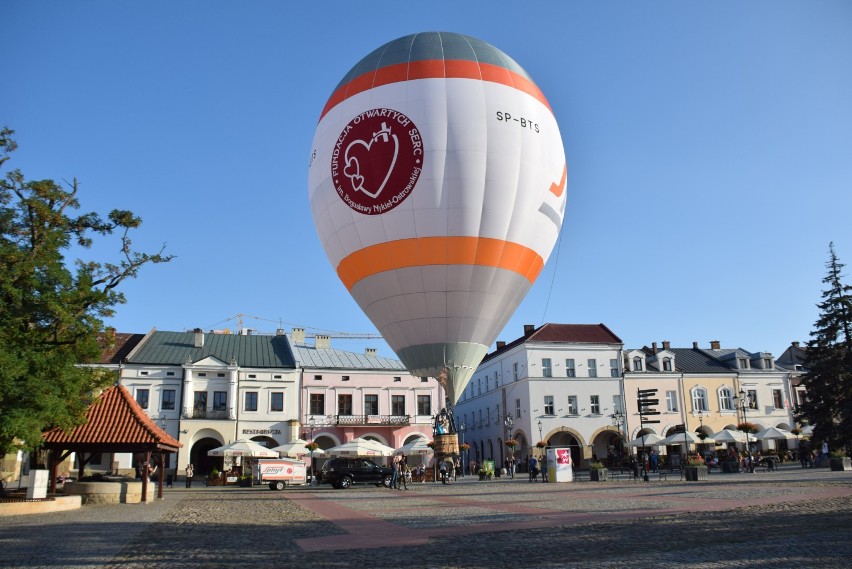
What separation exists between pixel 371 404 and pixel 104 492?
29.1 meters

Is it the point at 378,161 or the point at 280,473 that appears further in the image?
the point at 280,473

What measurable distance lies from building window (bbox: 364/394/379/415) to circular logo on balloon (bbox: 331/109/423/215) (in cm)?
2903

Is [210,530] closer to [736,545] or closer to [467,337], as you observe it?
[736,545]

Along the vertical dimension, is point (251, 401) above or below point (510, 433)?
above

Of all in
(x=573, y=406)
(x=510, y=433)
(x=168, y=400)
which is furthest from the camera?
(x=510, y=433)

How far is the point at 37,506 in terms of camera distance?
1948 cm

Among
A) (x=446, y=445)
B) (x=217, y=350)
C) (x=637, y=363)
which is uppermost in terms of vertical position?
(x=217, y=350)

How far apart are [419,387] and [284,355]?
10482 mm

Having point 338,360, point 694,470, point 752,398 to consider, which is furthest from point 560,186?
point 752,398

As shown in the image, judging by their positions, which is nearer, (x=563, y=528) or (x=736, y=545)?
(x=736, y=545)

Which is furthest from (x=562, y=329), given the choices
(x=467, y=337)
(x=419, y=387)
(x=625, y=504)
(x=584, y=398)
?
(x=625, y=504)

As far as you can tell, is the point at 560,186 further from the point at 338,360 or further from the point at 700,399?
the point at 700,399

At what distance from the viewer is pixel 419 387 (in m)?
A: 52.1

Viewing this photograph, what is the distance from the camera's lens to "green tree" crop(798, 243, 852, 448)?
146 feet
